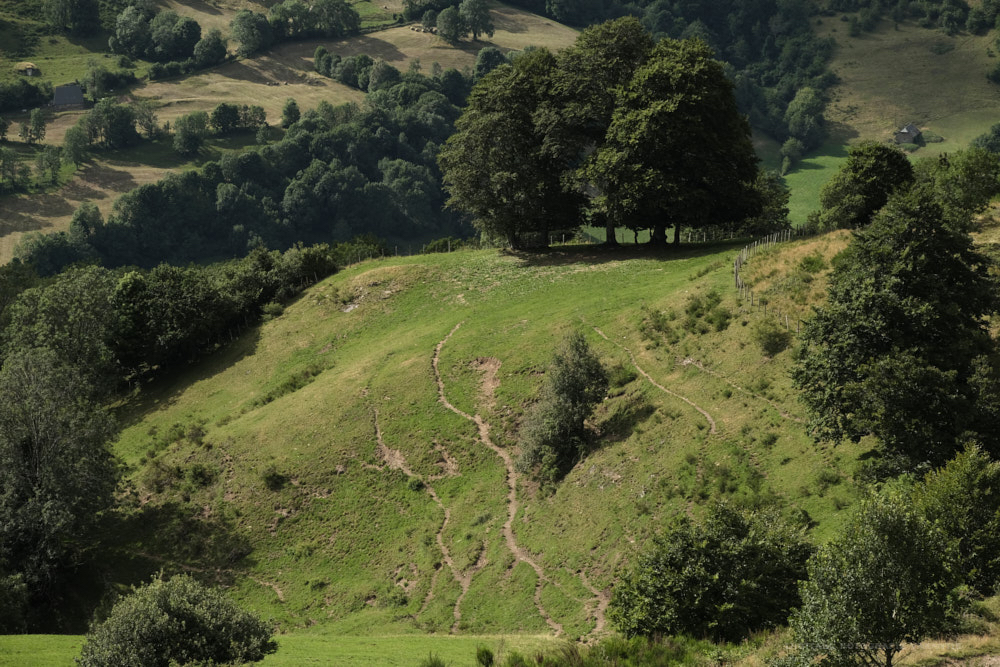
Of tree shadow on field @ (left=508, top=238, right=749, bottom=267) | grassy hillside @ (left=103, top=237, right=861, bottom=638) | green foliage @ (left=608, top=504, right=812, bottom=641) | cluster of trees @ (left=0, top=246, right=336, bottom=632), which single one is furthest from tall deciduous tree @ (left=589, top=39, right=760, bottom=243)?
green foliage @ (left=608, top=504, right=812, bottom=641)

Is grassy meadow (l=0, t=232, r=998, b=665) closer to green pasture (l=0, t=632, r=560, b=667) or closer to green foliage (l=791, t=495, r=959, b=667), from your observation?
green pasture (l=0, t=632, r=560, b=667)

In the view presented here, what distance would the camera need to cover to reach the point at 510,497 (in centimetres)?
5406

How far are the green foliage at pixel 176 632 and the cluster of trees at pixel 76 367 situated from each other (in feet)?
65.3

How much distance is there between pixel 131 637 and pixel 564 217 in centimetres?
6413

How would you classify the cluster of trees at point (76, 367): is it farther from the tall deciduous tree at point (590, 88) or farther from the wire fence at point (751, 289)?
the wire fence at point (751, 289)

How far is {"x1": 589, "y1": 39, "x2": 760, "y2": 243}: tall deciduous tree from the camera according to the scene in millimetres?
76250

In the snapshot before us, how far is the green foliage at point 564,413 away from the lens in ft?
176

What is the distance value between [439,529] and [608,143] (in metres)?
42.3

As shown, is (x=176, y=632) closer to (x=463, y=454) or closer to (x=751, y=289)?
(x=463, y=454)

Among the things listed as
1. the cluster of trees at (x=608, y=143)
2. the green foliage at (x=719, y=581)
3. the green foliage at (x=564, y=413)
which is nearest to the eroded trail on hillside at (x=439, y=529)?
the green foliage at (x=564, y=413)

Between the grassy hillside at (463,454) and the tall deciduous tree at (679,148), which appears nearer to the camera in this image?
the grassy hillside at (463,454)

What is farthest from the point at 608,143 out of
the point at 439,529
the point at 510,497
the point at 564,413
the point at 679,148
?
the point at 439,529

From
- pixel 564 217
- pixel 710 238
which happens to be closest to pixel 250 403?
pixel 564 217

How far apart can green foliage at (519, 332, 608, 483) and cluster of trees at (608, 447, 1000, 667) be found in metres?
17.6
